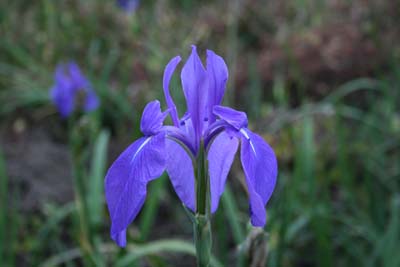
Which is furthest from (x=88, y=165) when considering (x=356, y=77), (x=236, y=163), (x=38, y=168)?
(x=356, y=77)

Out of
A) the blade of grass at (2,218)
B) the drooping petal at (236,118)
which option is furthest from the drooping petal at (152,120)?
the blade of grass at (2,218)

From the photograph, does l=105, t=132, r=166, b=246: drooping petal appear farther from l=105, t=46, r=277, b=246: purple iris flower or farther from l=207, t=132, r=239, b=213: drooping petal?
l=207, t=132, r=239, b=213: drooping petal

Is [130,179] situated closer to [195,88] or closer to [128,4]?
[195,88]

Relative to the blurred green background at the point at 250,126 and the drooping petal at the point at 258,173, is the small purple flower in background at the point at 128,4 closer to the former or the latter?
the blurred green background at the point at 250,126

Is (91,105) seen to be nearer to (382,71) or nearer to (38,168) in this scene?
(38,168)

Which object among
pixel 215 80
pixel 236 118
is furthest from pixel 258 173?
pixel 215 80

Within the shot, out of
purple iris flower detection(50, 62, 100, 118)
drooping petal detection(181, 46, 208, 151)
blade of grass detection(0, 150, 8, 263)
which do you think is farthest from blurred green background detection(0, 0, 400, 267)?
drooping petal detection(181, 46, 208, 151)
